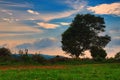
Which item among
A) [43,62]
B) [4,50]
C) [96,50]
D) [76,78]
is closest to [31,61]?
[43,62]

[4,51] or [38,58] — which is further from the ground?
[4,51]

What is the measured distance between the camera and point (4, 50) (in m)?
56.1

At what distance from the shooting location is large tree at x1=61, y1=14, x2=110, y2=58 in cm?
7425

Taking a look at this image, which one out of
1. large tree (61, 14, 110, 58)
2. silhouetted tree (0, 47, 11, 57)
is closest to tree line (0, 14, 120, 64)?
large tree (61, 14, 110, 58)

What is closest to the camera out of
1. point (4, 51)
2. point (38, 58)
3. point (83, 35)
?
point (38, 58)

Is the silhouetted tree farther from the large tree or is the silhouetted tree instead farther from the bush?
the large tree

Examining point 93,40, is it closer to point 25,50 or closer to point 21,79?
point 25,50

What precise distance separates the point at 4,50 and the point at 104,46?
25.9 meters

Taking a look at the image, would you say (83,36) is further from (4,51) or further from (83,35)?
(4,51)

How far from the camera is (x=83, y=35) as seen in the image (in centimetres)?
7406

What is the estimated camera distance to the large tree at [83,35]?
74250mm

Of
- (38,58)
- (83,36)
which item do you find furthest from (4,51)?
(83,36)

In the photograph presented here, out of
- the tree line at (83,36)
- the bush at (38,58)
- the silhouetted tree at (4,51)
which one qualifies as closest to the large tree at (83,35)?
the tree line at (83,36)

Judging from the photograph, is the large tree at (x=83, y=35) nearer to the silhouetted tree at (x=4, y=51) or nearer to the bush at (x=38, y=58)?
the silhouetted tree at (x=4, y=51)
